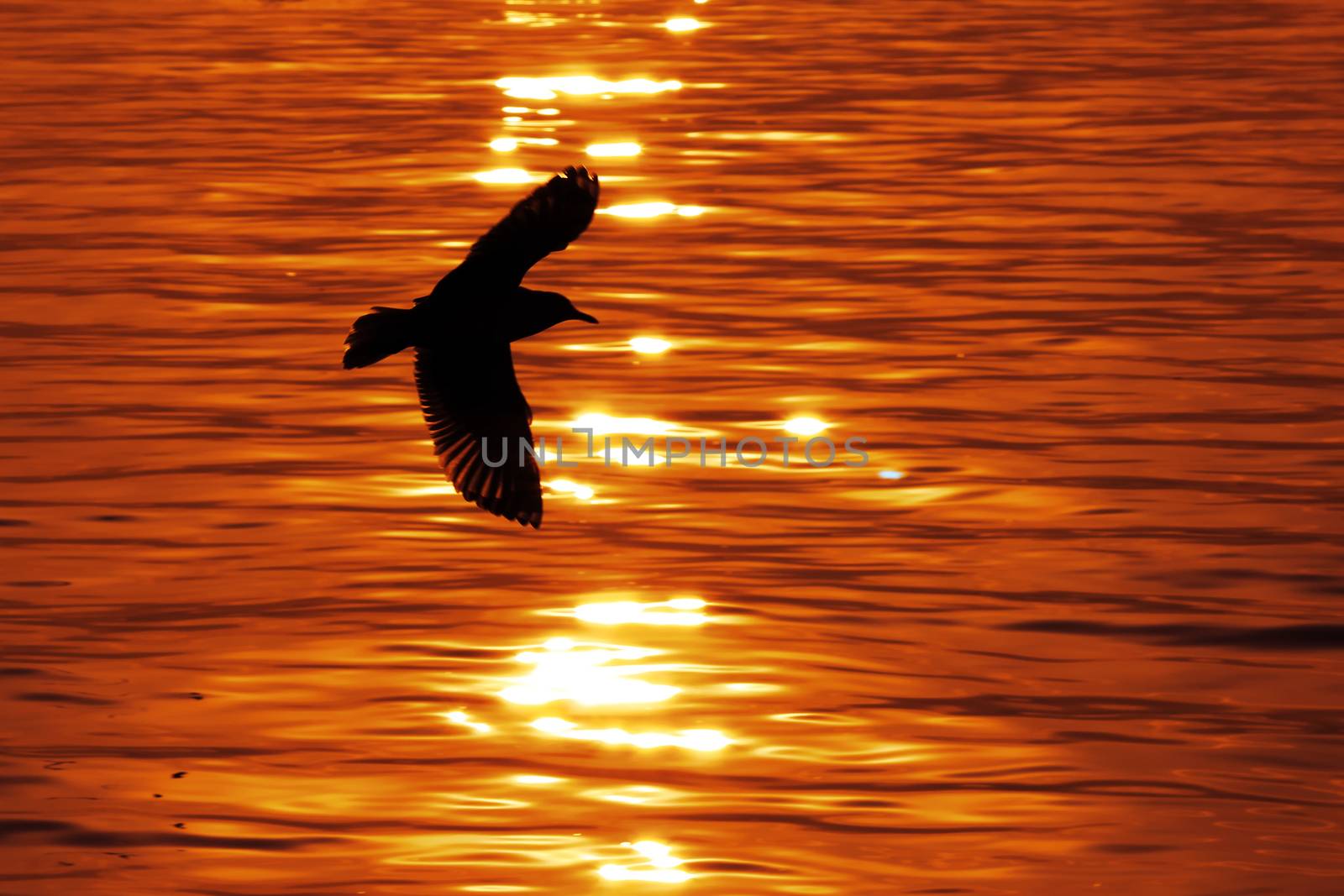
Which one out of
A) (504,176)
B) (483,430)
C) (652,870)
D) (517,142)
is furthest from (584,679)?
(517,142)

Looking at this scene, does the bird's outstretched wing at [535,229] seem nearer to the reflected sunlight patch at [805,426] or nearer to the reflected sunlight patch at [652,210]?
the reflected sunlight patch at [805,426]

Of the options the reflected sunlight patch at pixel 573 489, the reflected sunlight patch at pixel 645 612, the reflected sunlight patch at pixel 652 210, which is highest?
the reflected sunlight patch at pixel 652 210

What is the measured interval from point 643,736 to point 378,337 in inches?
93.8

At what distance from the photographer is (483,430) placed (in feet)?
21.8

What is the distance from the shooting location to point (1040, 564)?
9883 millimetres

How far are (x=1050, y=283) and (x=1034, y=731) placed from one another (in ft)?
23.9

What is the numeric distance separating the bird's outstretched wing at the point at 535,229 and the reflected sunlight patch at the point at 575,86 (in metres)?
20.3

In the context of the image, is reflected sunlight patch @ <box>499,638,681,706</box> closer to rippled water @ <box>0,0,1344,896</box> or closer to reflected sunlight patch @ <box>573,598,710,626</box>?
rippled water @ <box>0,0,1344,896</box>

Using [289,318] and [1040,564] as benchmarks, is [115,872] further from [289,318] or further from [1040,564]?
[289,318]

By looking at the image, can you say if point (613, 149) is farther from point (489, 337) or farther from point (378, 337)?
point (378, 337)

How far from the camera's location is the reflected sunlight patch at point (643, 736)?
8008 mm

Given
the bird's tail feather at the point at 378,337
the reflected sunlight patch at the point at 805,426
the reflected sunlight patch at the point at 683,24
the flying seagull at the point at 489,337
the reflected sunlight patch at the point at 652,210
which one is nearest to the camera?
the bird's tail feather at the point at 378,337

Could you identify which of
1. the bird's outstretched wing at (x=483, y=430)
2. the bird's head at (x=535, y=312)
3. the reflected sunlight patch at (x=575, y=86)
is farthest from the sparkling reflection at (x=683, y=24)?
the bird's head at (x=535, y=312)

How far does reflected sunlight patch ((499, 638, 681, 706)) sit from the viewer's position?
8.45 metres
